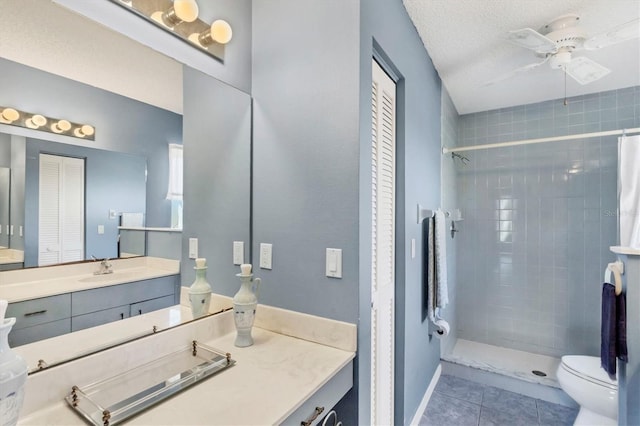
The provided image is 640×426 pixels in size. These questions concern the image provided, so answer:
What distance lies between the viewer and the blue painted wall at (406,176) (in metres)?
1.30

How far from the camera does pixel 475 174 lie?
342cm

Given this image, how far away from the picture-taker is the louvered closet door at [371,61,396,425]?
157 centimetres

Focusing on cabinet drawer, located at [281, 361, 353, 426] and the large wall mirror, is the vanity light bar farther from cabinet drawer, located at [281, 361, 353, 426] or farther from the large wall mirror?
cabinet drawer, located at [281, 361, 353, 426]

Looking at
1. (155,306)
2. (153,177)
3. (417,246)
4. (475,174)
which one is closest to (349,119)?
(153,177)

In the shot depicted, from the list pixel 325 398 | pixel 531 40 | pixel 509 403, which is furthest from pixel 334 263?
pixel 509 403

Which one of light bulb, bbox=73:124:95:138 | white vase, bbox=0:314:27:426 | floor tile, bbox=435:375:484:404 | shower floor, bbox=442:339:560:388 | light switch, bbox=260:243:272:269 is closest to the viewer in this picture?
white vase, bbox=0:314:27:426

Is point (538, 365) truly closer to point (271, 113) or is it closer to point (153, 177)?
point (271, 113)

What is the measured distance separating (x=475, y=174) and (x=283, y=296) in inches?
114

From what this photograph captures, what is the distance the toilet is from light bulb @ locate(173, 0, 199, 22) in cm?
298

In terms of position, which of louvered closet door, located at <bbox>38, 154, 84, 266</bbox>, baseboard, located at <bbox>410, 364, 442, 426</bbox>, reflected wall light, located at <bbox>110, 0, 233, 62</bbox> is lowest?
baseboard, located at <bbox>410, 364, 442, 426</bbox>

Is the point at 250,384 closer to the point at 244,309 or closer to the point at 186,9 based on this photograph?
the point at 244,309

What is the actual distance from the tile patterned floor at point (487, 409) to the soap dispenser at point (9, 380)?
2.27m

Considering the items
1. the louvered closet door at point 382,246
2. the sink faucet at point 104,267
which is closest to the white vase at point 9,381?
the sink faucet at point 104,267

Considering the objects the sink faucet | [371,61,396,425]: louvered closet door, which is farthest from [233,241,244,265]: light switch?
[371,61,396,425]: louvered closet door
